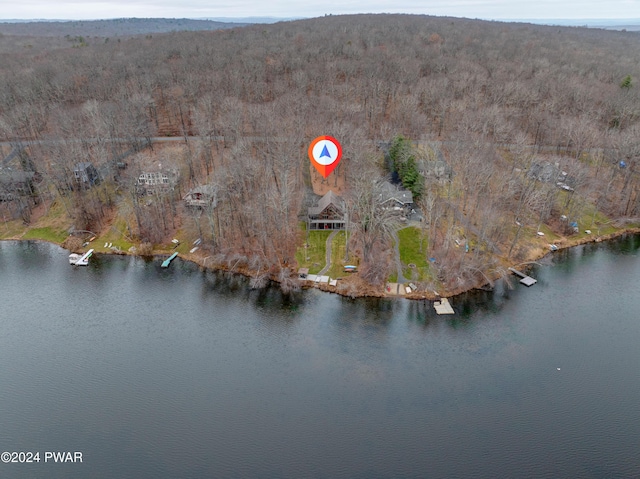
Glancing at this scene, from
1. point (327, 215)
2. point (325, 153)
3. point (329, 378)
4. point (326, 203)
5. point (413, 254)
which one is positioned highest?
point (325, 153)

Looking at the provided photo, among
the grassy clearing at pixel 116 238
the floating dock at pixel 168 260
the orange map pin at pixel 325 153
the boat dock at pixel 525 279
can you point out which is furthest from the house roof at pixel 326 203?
the grassy clearing at pixel 116 238

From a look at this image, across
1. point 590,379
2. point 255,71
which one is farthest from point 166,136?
point 590,379

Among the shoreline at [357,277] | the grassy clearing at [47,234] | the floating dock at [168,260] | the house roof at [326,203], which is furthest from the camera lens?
the grassy clearing at [47,234]

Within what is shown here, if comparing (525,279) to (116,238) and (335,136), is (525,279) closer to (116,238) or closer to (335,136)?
(335,136)

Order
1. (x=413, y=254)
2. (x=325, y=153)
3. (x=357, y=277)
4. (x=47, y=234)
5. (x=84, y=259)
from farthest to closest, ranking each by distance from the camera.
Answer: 1. (x=325, y=153)
2. (x=47, y=234)
3. (x=84, y=259)
4. (x=413, y=254)
5. (x=357, y=277)

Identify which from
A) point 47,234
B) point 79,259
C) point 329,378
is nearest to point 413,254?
point 329,378

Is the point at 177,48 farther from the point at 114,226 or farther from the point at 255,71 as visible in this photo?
the point at 114,226

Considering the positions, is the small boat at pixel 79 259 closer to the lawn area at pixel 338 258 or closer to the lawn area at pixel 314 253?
the lawn area at pixel 314 253
